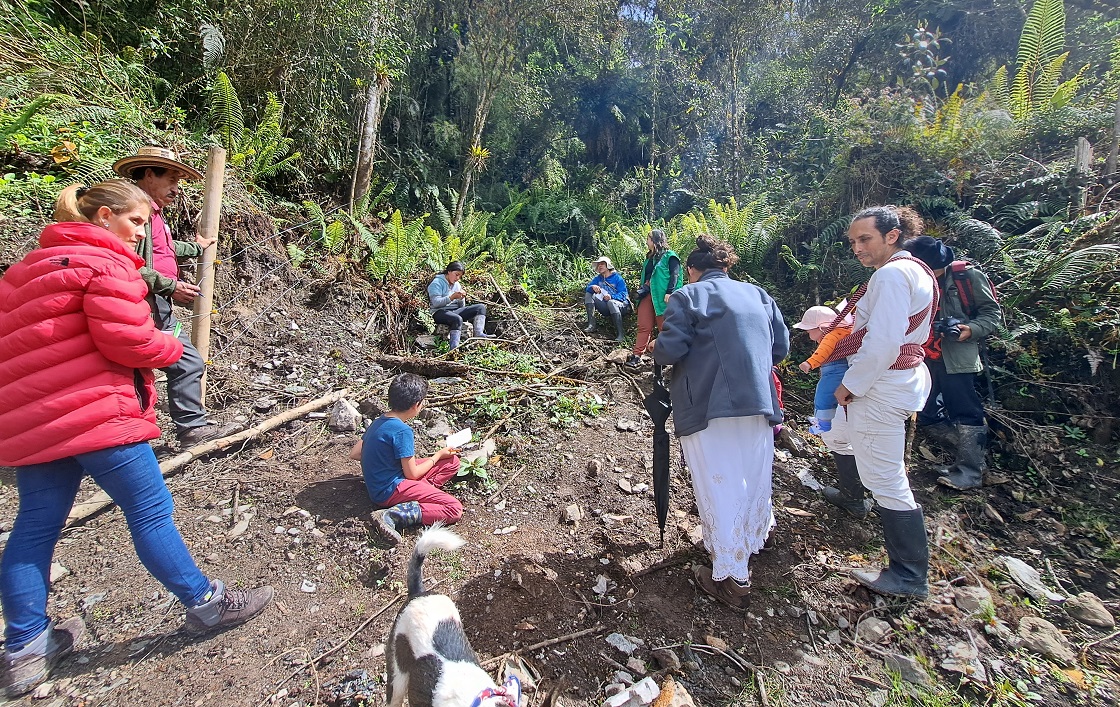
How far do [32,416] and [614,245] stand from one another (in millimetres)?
7967

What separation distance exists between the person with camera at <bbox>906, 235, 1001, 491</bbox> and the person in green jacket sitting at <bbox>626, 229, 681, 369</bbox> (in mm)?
2432

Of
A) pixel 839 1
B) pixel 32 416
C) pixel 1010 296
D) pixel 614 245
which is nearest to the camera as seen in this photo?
pixel 32 416

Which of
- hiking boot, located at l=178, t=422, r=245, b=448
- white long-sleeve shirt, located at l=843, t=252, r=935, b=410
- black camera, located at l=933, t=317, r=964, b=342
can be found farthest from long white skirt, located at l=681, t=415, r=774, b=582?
hiking boot, located at l=178, t=422, r=245, b=448

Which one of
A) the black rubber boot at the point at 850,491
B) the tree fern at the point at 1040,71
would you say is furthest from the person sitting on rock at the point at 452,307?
the tree fern at the point at 1040,71

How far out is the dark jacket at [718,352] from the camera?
7.67 ft

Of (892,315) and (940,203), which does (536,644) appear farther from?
(940,203)

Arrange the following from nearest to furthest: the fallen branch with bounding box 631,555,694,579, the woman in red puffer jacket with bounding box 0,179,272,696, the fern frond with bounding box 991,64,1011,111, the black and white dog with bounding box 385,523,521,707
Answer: the black and white dog with bounding box 385,523,521,707, the woman in red puffer jacket with bounding box 0,179,272,696, the fallen branch with bounding box 631,555,694,579, the fern frond with bounding box 991,64,1011,111

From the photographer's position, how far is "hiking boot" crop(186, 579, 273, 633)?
2.10m

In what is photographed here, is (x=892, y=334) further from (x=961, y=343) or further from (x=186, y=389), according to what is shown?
(x=186, y=389)

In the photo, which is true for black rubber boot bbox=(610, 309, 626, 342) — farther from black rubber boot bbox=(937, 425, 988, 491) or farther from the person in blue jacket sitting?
black rubber boot bbox=(937, 425, 988, 491)

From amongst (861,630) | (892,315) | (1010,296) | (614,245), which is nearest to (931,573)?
(861,630)

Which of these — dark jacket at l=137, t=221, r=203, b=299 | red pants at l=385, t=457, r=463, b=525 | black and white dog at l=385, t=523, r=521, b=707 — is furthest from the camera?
red pants at l=385, t=457, r=463, b=525

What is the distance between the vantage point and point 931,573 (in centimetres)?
280

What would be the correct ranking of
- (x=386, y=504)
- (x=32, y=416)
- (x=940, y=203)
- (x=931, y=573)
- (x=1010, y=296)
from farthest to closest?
(x=940, y=203)
(x=1010, y=296)
(x=386, y=504)
(x=931, y=573)
(x=32, y=416)
